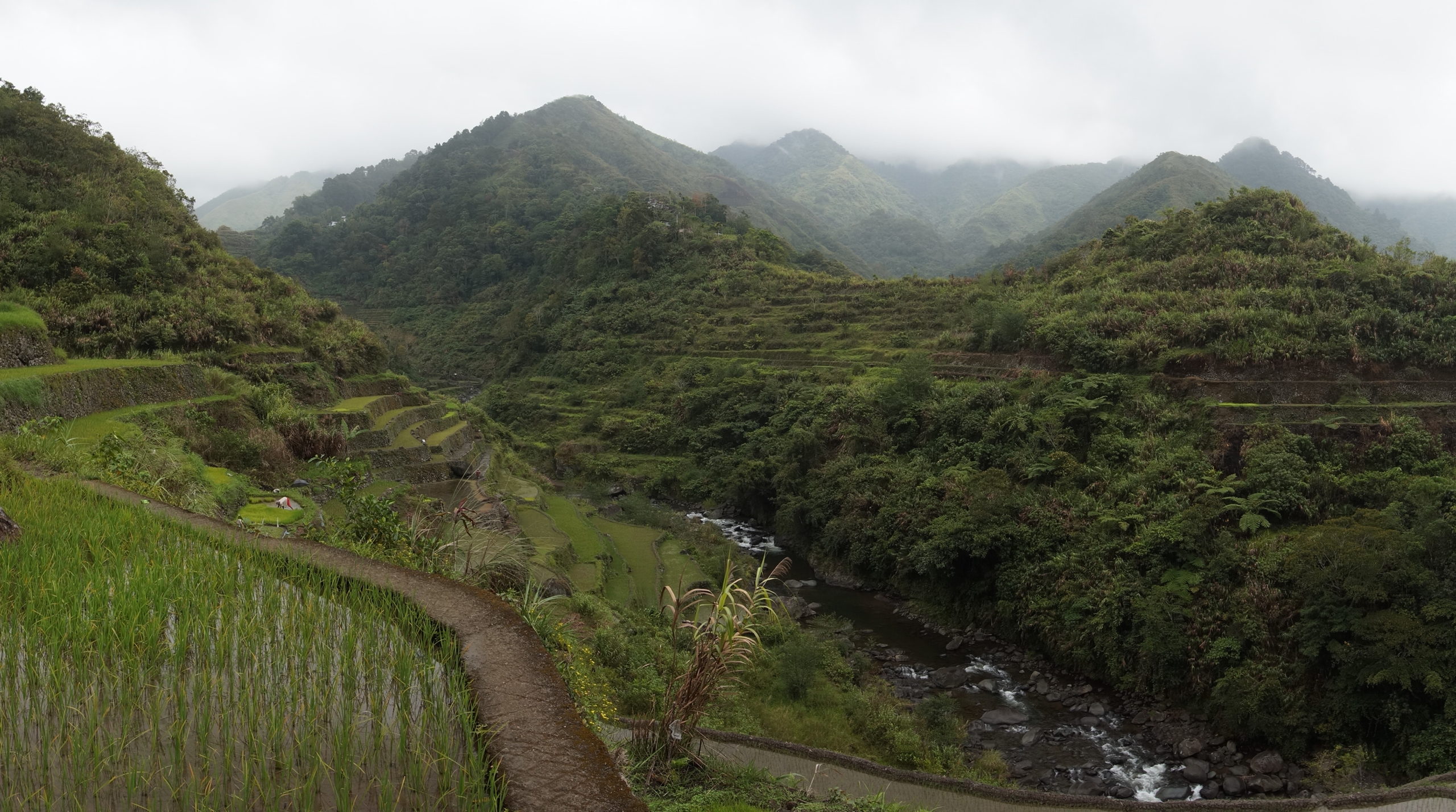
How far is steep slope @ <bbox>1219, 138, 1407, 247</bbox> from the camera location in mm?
68688

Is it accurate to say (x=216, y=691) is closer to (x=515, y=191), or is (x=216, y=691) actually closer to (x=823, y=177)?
(x=515, y=191)

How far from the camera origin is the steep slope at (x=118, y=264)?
1385 centimetres

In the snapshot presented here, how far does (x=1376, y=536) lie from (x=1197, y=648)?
3.43 metres

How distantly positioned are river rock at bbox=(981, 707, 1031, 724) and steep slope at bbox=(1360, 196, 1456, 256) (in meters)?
103

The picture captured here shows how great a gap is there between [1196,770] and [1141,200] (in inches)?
2352

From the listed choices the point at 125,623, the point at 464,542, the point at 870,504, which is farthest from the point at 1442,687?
the point at 125,623

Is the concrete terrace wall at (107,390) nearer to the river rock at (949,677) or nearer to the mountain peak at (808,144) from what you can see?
the river rock at (949,677)

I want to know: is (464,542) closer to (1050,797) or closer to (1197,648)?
(1050,797)

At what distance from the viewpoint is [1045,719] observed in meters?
13.4

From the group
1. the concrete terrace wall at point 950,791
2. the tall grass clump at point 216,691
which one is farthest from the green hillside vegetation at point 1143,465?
the tall grass clump at point 216,691

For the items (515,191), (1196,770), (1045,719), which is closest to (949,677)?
(1045,719)

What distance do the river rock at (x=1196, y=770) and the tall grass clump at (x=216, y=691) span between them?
41.3ft

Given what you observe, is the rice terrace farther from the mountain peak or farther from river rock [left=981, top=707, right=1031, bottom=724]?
the mountain peak

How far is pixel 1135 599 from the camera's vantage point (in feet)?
46.7
